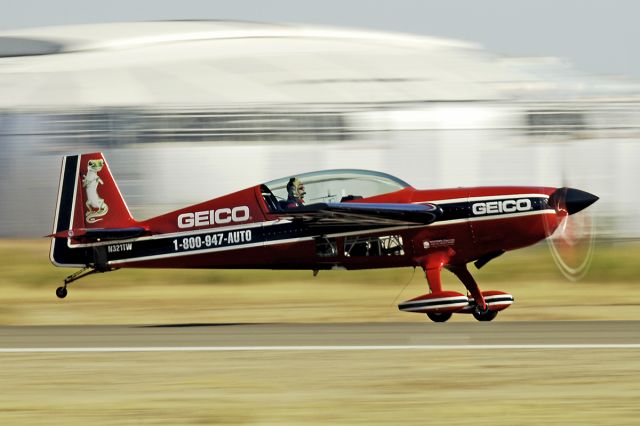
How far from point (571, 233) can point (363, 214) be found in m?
3.09

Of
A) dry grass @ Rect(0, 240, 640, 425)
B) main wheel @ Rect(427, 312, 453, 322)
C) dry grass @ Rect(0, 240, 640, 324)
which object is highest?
dry grass @ Rect(0, 240, 640, 425)

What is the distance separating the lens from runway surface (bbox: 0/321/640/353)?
1259 cm

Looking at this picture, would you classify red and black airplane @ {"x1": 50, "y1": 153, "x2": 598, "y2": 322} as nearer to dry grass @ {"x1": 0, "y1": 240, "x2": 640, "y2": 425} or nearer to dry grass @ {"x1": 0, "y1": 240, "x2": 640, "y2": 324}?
dry grass @ {"x1": 0, "y1": 240, "x2": 640, "y2": 425}

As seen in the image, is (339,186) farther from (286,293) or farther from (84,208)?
(286,293)

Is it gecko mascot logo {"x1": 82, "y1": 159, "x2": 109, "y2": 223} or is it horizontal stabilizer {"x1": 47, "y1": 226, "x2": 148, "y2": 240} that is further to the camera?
gecko mascot logo {"x1": 82, "y1": 159, "x2": 109, "y2": 223}

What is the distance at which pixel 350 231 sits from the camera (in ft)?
52.1

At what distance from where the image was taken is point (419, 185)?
27.4 meters

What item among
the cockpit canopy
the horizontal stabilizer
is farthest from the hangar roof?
the cockpit canopy

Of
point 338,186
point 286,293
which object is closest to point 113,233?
point 338,186

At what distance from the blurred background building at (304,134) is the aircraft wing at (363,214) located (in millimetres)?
11900

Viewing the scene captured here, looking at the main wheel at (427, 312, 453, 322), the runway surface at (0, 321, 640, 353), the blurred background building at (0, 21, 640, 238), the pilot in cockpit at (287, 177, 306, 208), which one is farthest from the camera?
the blurred background building at (0, 21, 640, 238)

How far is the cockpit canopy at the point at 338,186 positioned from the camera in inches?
617

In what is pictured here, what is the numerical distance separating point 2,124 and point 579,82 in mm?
15808

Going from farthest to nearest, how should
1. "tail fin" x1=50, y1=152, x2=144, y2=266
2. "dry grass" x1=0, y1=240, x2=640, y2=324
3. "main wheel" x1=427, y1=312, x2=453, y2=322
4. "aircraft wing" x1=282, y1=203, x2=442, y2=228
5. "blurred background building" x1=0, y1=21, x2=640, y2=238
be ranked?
"blurred background building" x1=0, y1=21, x2=640, y2=238, "dry grass" x1=0, y1=240, x2=640, y2=324, "tail fin" x1=50, y1=152, x2=144, y2=266, "main wheel" x1=427, y1=312, x2=453, y2=322, "aircraft wing" x1=282, y1=203, x2=442, y2=228
